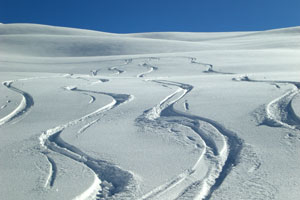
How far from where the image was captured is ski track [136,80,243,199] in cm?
253

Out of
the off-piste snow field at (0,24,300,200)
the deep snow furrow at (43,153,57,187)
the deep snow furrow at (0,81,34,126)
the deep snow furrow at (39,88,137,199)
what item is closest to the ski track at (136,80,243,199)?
the off-piste snow field at (0,24,300,200)

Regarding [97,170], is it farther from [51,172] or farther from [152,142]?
[152,142]

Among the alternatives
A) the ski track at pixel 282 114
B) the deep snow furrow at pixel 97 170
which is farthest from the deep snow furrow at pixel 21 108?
the ski track at pixel 282 114

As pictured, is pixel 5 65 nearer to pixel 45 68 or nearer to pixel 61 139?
pixel 45 68

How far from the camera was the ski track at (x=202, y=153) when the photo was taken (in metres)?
2.53

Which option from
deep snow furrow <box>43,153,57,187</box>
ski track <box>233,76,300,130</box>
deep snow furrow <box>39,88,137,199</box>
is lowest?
deep snow furrow <box>43,153,57,187</box>

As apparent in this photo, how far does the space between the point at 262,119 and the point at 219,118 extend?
0.49m

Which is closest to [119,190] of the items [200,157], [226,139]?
[200,157]

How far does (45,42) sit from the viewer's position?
2594 centimetres

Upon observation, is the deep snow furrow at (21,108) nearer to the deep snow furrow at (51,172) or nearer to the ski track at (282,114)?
the deep snow furrow at (51,172)

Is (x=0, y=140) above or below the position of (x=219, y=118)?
below

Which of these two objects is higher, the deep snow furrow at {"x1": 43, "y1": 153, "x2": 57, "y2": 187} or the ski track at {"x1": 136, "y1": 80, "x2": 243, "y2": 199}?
the ski track at {"x1": 136, "y1": 80, "x2": 243, "y2": 199}

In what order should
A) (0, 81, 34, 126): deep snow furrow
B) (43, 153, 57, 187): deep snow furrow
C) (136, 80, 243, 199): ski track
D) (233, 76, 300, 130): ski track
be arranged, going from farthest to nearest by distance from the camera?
(0, 81, 34, 126): deep snow furrow < (233, 76, 300, 130): ski track < (43, 153, 57, 187): deep snow furrow < (136, 80, 243, 199): ski track

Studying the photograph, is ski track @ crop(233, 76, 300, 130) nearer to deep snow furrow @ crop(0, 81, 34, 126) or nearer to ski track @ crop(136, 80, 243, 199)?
ski track @ crop(136, 80, 243, 199)
